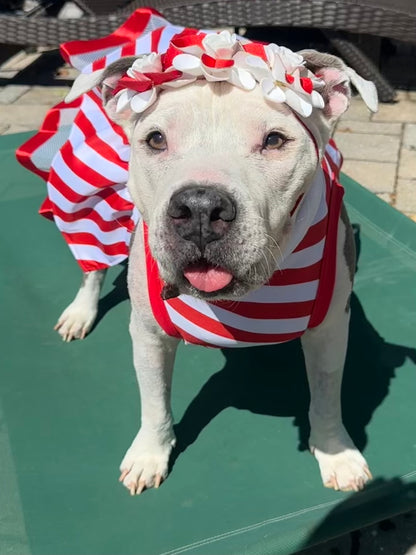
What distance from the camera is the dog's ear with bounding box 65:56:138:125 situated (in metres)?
1.84

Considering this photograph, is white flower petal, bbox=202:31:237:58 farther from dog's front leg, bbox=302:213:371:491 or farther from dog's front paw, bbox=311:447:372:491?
dog's front paw, bbox=311:447:372:491

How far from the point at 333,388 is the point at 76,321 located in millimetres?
1280

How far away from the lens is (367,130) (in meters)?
5.37

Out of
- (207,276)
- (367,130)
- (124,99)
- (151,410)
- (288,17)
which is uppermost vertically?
(124,99)

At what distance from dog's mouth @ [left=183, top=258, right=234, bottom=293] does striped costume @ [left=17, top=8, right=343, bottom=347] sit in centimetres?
30

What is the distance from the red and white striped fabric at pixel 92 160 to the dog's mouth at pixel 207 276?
0.91 metres

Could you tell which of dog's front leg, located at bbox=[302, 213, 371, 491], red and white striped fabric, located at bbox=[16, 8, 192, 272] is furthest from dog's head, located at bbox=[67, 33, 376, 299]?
red and white striped fabric, located at bbox=[16, 8, 192, 272]

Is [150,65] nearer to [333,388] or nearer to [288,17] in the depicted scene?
[333,388]

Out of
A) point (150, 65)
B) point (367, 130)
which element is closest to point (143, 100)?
point (150, 65)

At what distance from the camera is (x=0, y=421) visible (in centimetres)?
249

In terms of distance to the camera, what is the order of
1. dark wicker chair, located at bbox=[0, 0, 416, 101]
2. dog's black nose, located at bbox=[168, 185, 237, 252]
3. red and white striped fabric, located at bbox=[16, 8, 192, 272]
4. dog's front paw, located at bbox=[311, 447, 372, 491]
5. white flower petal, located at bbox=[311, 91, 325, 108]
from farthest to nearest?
dark wicker chair, located at bbox=[0, 0, 416, 101], red and white striped fabric, located at bbox=[16, 8, 192, 272], dog's front paw, located at bbox=[311, 447, 372, 491], white flower petal, located at bbox=[311, 91, 325, 108], dog's black nose, located at bbox=[168, 185, 237, 252]

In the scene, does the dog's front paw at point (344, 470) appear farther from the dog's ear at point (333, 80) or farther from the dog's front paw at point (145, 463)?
the dog's ear at point (333, 80)

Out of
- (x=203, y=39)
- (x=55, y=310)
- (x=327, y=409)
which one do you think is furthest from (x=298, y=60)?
(x=55, y=310)

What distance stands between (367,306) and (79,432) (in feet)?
4.72
